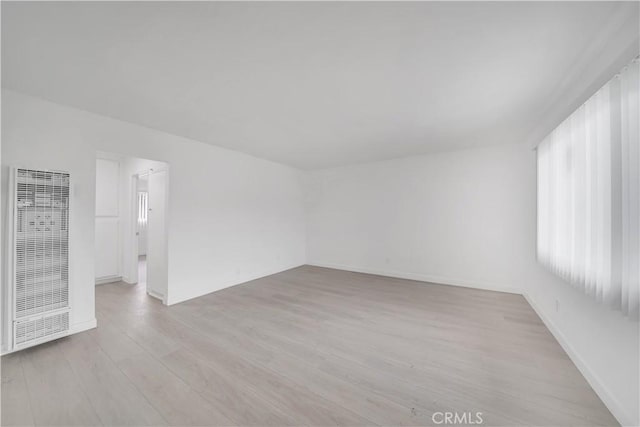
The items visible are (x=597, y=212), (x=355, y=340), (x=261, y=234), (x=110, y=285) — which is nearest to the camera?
(x=597, y=212)

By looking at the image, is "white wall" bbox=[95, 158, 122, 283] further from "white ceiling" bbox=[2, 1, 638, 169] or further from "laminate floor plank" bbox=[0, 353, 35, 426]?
"laminate floor plank" bbox=[0, 353, 35, 426]

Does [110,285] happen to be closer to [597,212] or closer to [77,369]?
[77,369]

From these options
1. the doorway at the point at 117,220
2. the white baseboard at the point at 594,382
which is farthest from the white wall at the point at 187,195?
the white baseboard at the point at 594,382

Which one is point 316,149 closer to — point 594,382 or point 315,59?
point 315,59

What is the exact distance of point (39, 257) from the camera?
7.41 ft

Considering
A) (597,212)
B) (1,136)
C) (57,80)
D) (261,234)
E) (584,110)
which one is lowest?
(261,234)

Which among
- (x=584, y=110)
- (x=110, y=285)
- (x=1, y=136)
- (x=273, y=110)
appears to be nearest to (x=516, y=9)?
(x=584, y=110)

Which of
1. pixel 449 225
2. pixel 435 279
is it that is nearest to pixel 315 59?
pixel 449 225

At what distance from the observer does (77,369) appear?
1.95 meters

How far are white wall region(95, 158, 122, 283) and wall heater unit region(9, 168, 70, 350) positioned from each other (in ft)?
8.14

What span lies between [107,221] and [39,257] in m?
2.64

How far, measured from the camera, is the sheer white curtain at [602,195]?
136 cm

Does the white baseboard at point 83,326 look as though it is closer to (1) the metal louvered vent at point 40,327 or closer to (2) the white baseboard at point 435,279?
(1) the metal louvered vent at point 40,327

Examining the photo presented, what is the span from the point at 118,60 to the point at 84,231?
2.06 metres
